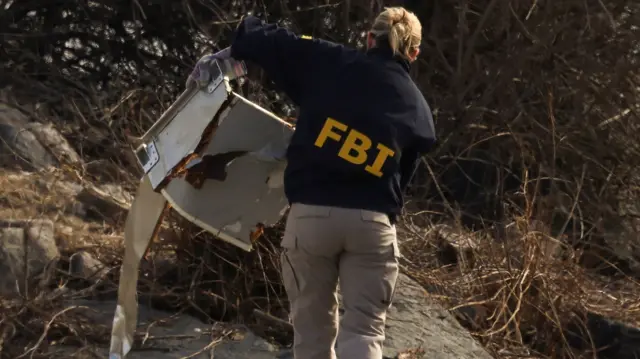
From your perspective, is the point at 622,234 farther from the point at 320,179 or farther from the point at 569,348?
the point at 320,179

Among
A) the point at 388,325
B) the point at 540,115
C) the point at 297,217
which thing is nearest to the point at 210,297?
the point at 388,325

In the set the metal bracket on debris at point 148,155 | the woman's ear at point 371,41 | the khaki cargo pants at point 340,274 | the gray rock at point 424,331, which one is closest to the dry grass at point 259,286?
the gray rock at point 424,331

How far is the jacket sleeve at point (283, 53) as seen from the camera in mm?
3357

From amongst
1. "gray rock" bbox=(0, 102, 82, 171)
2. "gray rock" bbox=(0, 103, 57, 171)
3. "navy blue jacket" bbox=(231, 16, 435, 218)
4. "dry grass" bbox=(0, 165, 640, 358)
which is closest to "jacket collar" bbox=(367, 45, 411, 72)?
"navy blue jacket" bbox=(231, 16, 435, 218)

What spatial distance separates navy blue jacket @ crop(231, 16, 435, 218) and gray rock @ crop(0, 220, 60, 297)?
1.76m

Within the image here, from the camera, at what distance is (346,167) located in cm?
321

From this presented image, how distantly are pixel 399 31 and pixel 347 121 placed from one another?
369 mm

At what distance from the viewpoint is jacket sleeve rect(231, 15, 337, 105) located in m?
3.36

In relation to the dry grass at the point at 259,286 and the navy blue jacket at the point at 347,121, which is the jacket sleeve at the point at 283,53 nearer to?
the navy blue jacket at the point at 347,121

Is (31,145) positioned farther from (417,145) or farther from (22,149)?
(417,145)

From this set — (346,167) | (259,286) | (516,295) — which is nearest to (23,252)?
(259,286)

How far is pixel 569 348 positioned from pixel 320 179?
7.79 feet

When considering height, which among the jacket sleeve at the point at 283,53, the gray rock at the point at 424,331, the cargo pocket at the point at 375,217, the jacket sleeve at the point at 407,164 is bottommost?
the gray rock at the point at 424,331

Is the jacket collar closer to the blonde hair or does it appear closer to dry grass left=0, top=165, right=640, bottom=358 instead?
the blonde hair
